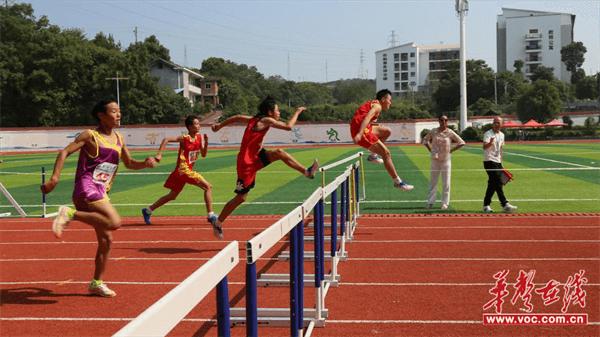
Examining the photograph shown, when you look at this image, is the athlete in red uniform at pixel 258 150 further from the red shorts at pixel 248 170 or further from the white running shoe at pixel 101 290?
the white running shoe at pixel 101 290

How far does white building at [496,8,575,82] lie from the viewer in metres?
139

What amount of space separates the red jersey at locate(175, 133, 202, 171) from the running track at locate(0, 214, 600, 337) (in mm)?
1144

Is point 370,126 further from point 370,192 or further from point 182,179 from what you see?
point 370,192

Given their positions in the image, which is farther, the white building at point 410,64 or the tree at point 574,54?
the white building at point 410,64

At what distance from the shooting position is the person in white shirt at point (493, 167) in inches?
502

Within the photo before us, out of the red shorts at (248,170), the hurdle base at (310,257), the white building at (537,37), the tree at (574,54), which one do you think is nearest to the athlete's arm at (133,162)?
the red shorts at (248,170)

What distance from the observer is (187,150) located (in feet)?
36.7

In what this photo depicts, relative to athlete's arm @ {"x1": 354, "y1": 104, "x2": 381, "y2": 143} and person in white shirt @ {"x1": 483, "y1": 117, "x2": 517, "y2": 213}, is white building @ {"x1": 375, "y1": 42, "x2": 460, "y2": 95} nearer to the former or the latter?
person in white shirt @ {"x1": 483, "y1": 117, "x2": 517, "y2": 213}

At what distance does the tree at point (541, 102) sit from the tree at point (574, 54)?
208ft

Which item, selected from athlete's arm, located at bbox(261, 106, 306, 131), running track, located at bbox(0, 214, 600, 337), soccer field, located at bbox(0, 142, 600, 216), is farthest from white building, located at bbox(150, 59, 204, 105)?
athlete's arm, located at bbox(261, 106, 306, 131)

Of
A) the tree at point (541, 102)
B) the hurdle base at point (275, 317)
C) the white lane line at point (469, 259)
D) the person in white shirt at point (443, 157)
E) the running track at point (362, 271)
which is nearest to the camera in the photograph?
the hurdle base at point (275, 317)

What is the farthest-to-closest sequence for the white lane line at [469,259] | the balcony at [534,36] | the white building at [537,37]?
1. the balcony at [534,36]
2. the white building at [537,37]
3. the white lane line at [469,259]

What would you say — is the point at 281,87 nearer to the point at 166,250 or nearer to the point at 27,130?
the point at 27,130

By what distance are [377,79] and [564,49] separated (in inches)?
2035
